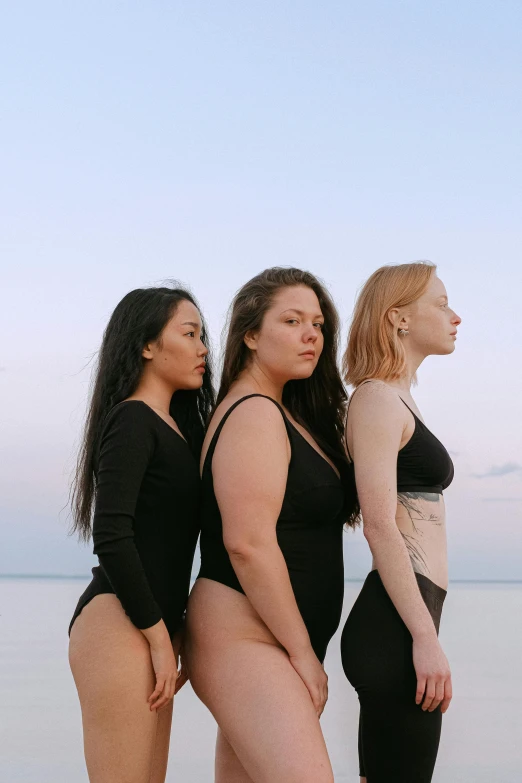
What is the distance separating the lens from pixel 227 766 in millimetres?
2863

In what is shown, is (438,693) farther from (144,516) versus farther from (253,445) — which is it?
(144,516)

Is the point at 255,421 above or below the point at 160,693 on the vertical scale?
above

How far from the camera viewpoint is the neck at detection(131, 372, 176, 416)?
9.52 feet

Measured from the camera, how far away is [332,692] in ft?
25.3

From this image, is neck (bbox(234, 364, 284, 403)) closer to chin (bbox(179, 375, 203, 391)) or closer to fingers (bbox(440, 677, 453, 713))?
chin (bbox(179, 375, 203, 391))

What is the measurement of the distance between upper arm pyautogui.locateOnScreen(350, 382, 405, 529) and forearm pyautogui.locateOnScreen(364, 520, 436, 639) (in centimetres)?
4

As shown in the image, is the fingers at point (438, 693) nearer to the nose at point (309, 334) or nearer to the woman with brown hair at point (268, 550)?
the woman with brown hair at point (268, 550)

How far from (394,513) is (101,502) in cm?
82

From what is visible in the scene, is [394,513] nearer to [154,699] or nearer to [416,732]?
[416,732]

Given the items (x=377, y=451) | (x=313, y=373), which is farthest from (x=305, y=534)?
(x=313, y=373)

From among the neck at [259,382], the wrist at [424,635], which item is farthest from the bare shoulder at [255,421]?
the wrist at [424,635]

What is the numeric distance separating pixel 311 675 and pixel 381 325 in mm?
1073

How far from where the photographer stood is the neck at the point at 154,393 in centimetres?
290

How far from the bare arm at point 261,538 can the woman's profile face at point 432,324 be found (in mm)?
670
